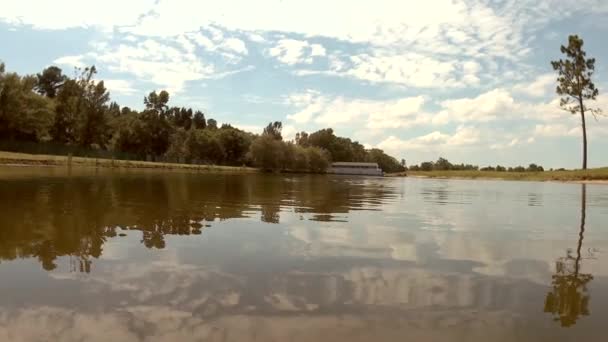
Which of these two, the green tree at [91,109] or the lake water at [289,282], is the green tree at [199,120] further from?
the lake water at [289,282]

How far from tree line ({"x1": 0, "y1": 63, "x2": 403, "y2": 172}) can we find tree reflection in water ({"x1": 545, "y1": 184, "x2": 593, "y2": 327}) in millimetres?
93263

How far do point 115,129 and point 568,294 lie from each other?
131 metres

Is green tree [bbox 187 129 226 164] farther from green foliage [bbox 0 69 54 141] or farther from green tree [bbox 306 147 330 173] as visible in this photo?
green foliage [bbox 0 69 54 141]

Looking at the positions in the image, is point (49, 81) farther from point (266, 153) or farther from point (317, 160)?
point (317, 160)

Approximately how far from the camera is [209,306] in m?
5.55

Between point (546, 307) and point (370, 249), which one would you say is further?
point (370, 249)

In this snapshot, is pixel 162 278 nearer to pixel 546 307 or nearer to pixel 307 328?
pixel 307 328

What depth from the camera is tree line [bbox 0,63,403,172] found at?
279 ft

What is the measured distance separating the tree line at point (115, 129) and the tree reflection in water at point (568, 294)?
93263 mm

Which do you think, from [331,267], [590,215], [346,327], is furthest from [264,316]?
[590,215]

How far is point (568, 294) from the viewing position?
21.4ft

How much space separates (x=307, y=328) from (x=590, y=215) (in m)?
17.8

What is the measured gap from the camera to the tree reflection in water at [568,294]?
18.4 feet

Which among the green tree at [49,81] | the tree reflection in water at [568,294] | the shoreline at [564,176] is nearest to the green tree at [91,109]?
the green tree at [49,81]
